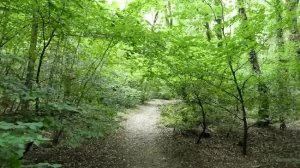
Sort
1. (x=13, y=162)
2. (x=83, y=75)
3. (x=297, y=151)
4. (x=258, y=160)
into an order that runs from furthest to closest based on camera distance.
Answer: (x=297, y=151) → (x=258, y=160) → (x=83, y=75) → (x=13, y=162)

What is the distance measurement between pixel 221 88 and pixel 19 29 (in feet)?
19.6

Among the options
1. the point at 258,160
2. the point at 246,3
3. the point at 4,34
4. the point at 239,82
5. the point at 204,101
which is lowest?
the point at 258,160

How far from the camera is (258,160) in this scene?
24.1 feet

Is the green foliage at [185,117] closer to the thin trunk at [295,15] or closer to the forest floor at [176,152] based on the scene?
the forest floor at [176,152]

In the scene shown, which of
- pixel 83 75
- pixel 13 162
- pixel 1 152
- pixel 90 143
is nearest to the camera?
pixel 13 162

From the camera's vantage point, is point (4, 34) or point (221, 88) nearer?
point (4, 34)

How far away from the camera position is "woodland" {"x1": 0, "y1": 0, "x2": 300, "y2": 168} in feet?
16.3

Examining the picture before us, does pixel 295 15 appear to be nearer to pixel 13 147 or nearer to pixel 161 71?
pixel 161 71

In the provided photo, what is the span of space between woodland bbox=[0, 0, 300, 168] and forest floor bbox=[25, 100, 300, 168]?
0.19 feet

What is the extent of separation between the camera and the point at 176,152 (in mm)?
7910

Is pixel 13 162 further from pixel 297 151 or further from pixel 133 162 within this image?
pixel 297 151

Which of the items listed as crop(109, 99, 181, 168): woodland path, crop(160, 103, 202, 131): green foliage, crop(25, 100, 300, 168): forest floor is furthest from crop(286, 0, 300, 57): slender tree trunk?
crop(109, 99, 181, 168): woodland path

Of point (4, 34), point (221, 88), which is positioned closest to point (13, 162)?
point (4, 34)

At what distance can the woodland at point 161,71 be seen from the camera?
4969 mm
